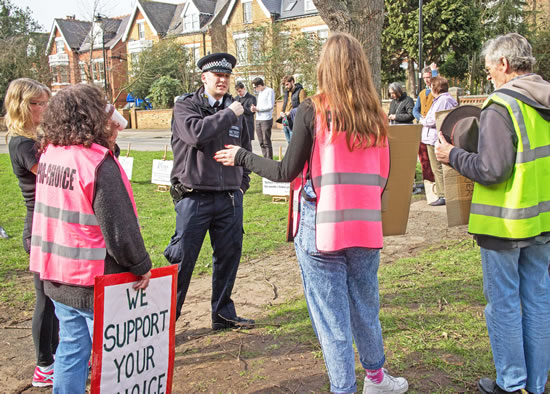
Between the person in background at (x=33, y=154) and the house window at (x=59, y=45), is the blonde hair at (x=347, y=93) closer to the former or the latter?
the person in background at (x=33, y=154)

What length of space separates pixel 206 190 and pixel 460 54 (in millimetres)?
29566

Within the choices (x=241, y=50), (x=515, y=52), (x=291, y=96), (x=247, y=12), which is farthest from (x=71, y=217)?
(x=247, y=12)

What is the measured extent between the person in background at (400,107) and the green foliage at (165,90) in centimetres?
2931

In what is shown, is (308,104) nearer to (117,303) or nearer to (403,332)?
(117,303)

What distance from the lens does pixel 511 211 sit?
9.64 feet

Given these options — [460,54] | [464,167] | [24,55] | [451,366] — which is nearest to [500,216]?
[464,167]

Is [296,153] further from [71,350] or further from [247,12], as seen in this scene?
[247,12]

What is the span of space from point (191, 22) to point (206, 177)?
44.4 m

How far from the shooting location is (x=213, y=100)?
4.27 meters

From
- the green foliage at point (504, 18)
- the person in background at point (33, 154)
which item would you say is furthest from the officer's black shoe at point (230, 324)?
the green foliage at point (504, 18)

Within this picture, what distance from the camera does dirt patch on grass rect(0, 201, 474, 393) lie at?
3.50 meters

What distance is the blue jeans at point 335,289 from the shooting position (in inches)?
114

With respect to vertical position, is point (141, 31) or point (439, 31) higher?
point (141, 31)

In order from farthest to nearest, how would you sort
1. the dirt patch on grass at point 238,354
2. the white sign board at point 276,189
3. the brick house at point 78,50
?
the brick house at point 78,50
the white sign board at point 276,189
the dirt patch on grass at point 238,354
